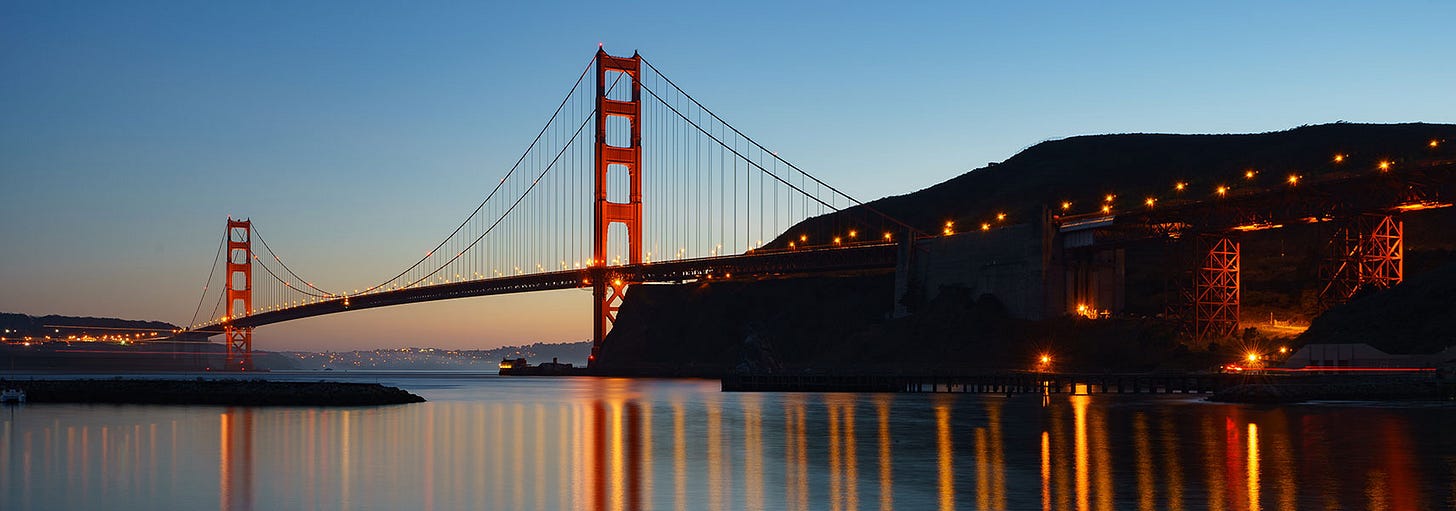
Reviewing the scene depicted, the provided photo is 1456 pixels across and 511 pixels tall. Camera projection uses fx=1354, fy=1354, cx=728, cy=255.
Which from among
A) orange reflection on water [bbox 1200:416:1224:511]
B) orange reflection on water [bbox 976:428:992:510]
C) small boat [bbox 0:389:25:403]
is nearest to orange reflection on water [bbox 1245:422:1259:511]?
orange reflection on water [bbox 1200:416:1224:511]

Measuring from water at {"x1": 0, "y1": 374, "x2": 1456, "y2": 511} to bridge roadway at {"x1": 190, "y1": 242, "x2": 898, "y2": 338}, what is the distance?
57.4 metres

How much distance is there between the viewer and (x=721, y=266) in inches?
4557

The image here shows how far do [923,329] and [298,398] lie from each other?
164 ft

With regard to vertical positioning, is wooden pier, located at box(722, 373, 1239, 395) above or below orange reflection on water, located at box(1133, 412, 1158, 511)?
below

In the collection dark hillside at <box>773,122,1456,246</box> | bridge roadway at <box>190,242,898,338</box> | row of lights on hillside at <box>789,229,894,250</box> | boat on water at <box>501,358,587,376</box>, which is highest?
dark hillside at <box>773,122,1456,246</box>

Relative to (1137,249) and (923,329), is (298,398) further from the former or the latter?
(1137,249)

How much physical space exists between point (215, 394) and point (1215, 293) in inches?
2251

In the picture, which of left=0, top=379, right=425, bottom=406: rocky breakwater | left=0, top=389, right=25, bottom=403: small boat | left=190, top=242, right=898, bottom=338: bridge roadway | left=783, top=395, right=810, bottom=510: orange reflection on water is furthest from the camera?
left=190, top=242, right=898, bottom=338: bridge roadway

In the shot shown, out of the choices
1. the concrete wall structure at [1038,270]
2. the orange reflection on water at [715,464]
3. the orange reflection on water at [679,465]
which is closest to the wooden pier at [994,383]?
the concrete wall structure at [1038,270]

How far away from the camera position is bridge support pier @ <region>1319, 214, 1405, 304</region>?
73812mm

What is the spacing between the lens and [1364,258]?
244 feet

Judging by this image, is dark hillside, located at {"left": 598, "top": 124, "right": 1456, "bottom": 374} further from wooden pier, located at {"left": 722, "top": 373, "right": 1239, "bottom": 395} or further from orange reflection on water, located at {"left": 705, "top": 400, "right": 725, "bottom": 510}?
orange reflection on water, located at {"left": 705, "top": 400, "right": 725, "bottom": 510}

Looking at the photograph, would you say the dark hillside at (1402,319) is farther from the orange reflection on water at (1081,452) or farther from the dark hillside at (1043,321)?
the orange reflection on water at (1081,452)

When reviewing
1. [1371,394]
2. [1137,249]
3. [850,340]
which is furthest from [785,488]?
[1137,249]
